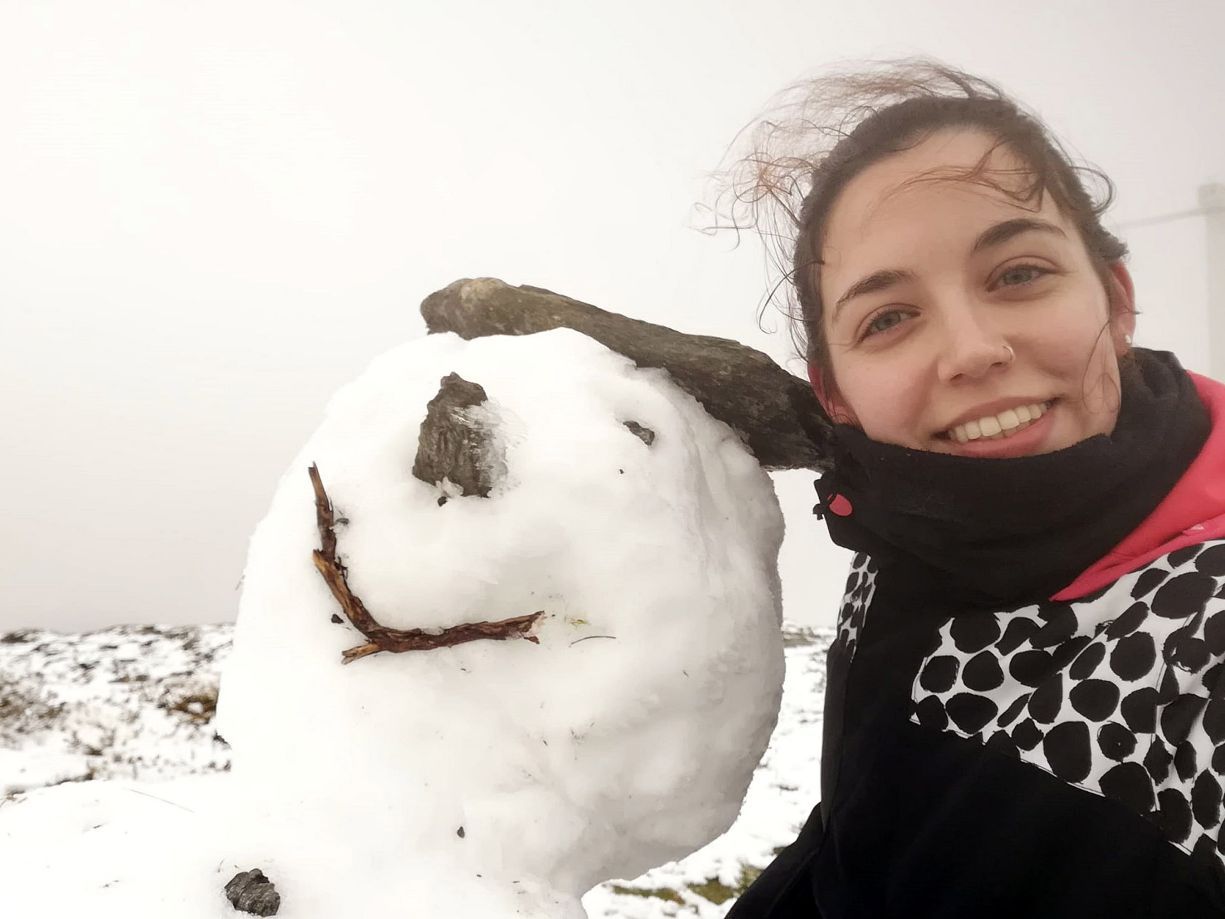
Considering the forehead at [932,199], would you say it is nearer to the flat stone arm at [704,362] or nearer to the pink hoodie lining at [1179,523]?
the flat stone arm at [704,362]

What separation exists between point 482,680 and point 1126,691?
764 millimetres

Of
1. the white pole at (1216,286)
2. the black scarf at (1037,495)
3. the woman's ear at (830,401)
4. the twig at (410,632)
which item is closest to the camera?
the black scarf at (1037,495)

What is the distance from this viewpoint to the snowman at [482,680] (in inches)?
32.1

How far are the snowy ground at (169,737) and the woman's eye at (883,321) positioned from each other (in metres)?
1.98

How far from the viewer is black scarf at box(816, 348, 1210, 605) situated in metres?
0.78

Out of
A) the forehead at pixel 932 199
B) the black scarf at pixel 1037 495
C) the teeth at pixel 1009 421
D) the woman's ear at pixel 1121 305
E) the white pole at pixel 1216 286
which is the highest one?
the white pole at pixel 1216 286

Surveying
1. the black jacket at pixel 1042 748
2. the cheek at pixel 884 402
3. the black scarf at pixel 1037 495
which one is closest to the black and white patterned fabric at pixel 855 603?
the black jacket at pixel 1042 748

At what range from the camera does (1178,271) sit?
141 inches

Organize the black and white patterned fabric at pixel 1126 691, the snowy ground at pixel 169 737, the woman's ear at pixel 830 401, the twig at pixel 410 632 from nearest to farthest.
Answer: the black and white patterned fabric at pixel 1126 691, the twig at pixel 410 632, the woman's ear at pixel 830 401, the snowy ground at pixel 169 737

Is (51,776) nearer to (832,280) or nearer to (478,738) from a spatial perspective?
(478,738)

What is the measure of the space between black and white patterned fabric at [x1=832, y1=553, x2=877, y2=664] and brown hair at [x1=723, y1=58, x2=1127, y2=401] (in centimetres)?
38

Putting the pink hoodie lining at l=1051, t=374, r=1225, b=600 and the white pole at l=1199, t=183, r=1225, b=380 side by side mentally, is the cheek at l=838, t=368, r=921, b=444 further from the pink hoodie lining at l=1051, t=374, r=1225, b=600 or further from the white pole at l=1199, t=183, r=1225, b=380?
the white pole at l=1199, t=183, r=1225, b=380

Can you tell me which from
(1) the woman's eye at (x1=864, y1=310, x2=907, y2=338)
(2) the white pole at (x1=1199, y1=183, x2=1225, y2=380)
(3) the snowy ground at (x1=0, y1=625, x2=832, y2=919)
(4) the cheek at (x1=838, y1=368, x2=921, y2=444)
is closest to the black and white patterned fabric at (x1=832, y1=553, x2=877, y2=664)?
(4) the cheek at (x1=838, y1=368, x2=921, y2=444)

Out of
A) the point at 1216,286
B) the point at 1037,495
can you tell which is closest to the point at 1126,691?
the point at 1037,495
